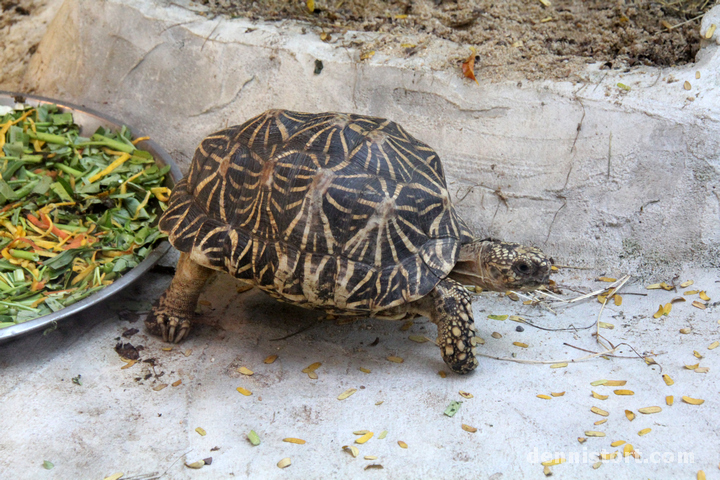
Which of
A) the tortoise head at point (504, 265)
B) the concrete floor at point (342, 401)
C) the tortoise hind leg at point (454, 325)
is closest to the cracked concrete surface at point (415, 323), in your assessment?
the concrete floor at point (342, 401)

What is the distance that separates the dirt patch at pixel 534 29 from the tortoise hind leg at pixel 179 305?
74.1 inches

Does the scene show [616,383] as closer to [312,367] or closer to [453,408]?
[453,408]

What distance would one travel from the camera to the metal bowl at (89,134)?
2646 mm

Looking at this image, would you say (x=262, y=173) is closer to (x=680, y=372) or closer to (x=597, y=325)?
(x=597, y=325)

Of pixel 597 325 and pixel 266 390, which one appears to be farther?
pixel 597 325

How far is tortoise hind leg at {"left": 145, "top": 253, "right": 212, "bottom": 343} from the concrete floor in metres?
0.09

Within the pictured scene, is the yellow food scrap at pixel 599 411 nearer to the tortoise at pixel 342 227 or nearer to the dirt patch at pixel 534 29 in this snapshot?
the tortoise at pixel 342 227

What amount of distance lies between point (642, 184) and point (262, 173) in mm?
2340

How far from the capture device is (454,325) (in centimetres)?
268

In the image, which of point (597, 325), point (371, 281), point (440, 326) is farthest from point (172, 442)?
point (597, 325)

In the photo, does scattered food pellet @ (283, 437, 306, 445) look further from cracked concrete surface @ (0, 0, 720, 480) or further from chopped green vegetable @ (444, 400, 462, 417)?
chopped green vegetable @ (444, 400, 462, 417)

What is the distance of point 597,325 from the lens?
3076mm

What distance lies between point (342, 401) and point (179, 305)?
1064 millimetres

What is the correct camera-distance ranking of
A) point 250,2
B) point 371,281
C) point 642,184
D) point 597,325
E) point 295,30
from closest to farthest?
point 371,281, point 597,325, point 642,184, point 295,30, point 250,2
